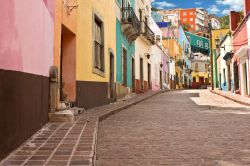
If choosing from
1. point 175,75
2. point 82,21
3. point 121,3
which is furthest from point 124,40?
point 175,75

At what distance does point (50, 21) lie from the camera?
22.1ft

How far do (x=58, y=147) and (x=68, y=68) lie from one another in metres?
4.89

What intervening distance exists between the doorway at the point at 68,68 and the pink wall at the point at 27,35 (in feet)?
6.60

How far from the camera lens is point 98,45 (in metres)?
11.9

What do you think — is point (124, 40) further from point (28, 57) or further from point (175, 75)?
point (175, 75)

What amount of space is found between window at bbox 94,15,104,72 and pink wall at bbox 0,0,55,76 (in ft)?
15.3

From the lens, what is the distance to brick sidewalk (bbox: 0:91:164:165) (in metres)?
3.55

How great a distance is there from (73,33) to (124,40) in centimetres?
896

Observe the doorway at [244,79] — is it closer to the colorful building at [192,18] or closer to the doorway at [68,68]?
the doorway at [68,68]

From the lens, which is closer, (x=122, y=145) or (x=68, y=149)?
(x=68, y=149)

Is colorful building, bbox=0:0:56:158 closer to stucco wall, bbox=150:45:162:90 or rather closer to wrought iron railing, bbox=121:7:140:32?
wrought iron railing, bbox=121:7:140:32

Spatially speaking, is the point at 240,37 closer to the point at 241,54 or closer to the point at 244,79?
the point at 241,54

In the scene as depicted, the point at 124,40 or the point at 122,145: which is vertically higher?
the point at 124,40

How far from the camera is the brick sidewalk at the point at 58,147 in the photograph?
140 inches
